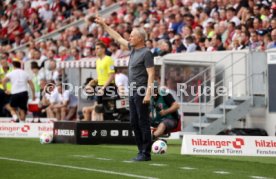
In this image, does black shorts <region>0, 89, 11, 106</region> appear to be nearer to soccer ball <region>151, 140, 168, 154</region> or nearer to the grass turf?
the grass turf

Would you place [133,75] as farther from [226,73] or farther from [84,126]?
[226,73]

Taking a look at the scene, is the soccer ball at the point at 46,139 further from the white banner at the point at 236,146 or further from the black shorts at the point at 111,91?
the white banner at the point at 236,146

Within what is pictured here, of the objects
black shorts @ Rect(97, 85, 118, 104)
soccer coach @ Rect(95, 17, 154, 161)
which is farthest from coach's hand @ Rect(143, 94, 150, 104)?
black shorts @ Rect(97, 85, 118, 104)

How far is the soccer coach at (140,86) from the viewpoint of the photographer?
46.2 ft

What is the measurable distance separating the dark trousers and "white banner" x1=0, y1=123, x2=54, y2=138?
27.4ft

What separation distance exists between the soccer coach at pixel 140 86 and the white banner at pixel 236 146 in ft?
5.70

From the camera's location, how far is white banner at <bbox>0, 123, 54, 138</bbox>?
22.3 m

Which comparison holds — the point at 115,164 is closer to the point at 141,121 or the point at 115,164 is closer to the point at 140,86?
the point at 141,121

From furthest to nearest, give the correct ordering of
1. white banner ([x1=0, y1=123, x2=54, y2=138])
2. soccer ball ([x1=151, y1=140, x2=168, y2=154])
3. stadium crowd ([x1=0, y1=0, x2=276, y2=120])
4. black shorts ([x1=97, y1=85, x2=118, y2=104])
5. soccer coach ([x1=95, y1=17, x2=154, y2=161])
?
1. stadium crowd ([x1=0, y1=0, x2=276, y2=120])
2. white banner ([x1=0, y1=123, x2=54, y2=138])
3. black shorts ([x1=97, y1=85, x2=118, y2=104])
4. soccer ball ([x1=151, y1=140, x2=168, y2=154])
5. soccer coach ([x1=95, y1=17, x2=154, y2=161])

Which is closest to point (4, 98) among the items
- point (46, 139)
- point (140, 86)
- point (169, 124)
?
point (46, 139)

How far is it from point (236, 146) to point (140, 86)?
103 inches

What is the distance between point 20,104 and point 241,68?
6424mm

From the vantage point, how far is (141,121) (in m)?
14.1

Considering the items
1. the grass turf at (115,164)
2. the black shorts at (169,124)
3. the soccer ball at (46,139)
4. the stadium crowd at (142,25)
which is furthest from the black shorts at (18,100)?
the black shorts at (169,124)
